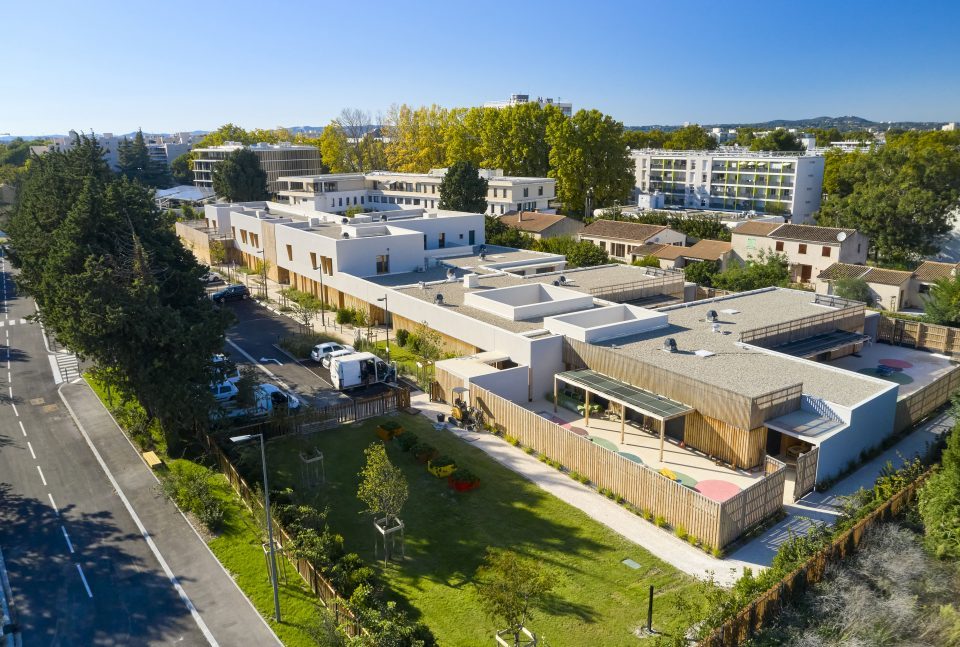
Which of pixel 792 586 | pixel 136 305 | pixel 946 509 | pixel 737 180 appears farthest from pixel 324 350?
pixel 737 180

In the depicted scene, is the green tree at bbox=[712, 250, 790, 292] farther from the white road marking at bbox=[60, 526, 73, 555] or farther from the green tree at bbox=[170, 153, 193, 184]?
the green tree at bbox=[170, 153, 193, 184]

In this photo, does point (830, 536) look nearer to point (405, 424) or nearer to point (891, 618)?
point (891, 618)

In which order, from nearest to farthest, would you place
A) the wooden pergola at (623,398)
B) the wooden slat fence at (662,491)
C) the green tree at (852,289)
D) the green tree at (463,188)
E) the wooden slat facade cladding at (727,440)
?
the wooden slat fence at (662,491)
the wooden slat facade cladding at (727,440)
the wooden pergola at (623,398)
the green tree at (852,289)
the green tree at (463,188)

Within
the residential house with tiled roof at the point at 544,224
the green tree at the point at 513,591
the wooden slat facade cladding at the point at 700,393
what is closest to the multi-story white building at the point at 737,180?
the residential house with tiled roof at the point at 544,224

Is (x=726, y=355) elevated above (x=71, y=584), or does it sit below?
above

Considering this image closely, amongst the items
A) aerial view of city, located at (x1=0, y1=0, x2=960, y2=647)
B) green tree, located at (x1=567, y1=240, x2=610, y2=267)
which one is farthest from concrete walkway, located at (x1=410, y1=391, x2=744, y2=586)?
green tree, located at (x1=567, y1=240, x2=610, y2=267)

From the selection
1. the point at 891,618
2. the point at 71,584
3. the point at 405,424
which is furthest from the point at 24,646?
the point at 891,618

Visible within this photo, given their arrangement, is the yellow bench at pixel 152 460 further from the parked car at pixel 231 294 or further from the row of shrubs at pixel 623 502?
the parked car at pixel 231 294
